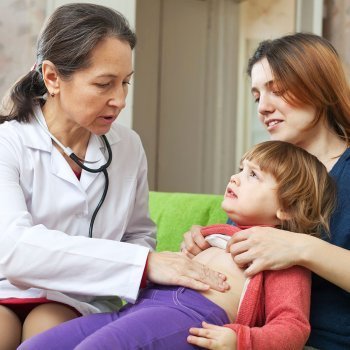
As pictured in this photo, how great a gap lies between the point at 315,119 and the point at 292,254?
18.2 inches

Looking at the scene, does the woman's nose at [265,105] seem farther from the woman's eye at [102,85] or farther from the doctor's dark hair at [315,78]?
the woman's eye at [102,85]

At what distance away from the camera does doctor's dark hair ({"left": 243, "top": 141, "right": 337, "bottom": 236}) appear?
4.80ft

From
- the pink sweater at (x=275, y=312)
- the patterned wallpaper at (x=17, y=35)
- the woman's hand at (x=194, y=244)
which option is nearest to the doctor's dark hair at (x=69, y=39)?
the woman's hand at (x=194, y=244)

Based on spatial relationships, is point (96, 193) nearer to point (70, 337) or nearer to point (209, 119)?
point (70, 337)

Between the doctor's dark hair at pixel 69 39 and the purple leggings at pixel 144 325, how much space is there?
1.92ft

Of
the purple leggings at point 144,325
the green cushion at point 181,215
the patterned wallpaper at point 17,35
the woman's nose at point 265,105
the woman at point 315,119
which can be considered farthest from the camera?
the patterned wallpaper at point 17,35

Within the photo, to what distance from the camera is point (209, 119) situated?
4281mm

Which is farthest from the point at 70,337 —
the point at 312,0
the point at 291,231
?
the point at 312,0

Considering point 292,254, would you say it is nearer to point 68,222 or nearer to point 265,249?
point 265,249

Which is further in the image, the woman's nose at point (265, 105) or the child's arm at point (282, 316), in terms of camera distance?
the woman's nose at point (265, 105)

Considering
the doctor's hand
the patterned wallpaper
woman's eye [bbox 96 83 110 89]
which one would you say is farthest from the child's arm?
the patterned wallpaper

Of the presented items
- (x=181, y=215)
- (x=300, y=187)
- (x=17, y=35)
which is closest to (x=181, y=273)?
(x=300, y=187)

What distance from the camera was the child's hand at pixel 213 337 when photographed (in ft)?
3.97

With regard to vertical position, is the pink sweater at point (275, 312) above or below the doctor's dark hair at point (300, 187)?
below
